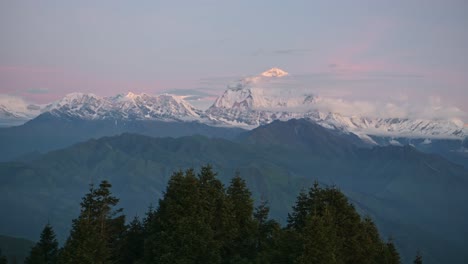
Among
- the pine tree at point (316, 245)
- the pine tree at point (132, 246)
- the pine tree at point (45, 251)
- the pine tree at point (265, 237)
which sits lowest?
the pine tree at point (45, 251)

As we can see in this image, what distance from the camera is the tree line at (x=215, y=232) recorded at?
A: 2680 inches

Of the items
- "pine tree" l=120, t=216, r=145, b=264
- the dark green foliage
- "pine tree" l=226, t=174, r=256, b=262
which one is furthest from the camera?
"pine tree" l=120, t=216, r=145, b=264

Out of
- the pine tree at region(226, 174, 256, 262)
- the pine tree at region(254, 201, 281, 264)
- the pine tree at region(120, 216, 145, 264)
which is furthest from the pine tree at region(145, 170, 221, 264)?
the pine tree at region(120, 216, 145, 264)

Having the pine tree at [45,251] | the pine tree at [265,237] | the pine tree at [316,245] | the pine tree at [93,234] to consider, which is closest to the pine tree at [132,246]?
the pine tree at [93,234]

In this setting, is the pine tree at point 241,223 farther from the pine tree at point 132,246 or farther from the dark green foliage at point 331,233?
the pine tree at point 132,246

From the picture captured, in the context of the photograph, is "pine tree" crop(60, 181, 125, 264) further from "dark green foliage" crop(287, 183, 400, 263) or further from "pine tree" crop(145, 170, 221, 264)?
"dark green foliage" crop(287, 183, 400, 263)

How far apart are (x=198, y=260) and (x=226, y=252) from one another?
971cm

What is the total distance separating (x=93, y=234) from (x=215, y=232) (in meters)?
17.2

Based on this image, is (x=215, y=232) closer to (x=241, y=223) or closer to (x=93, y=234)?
(x=241, y=223)

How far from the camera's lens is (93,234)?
70312 mm

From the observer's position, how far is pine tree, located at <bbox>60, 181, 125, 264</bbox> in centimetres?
6750

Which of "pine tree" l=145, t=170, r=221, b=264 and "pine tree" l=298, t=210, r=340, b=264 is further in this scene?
"pine tree" l=145, t=170, r=221, b=264

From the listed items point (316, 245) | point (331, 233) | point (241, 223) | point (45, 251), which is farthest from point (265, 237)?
point (45, 251)

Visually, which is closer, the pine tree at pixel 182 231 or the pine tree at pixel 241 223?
the pine tree at pixel 182 231
